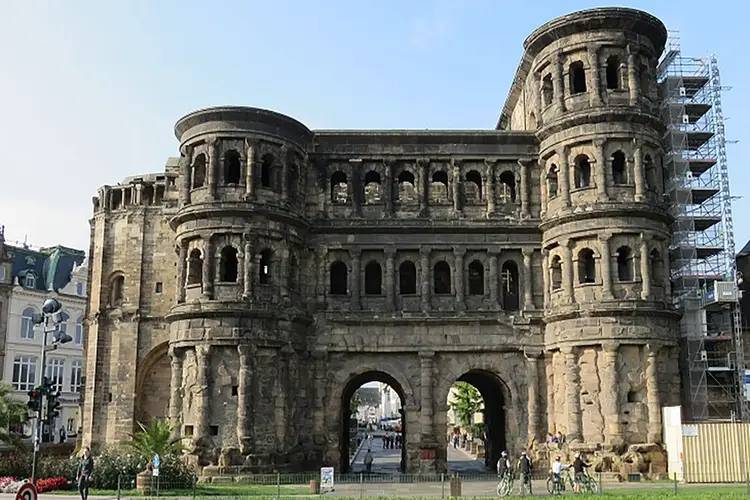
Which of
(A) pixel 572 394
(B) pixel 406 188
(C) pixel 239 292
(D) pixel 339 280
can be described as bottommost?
(A) pixel 572 394

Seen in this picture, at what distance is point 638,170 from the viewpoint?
35500 mm

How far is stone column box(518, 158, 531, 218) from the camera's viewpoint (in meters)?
38.2

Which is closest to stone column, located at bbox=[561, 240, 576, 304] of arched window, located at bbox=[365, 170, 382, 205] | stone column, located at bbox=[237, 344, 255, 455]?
arched window, located at bbox=[365, 170, 382, 205]

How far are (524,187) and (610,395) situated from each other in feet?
35.7

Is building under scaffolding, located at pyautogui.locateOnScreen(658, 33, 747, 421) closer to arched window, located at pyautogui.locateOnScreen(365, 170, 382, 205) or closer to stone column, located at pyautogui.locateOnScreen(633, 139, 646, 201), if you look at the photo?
stone column, located at pyautogui.locateOnScreen(633, 139, 646, 201)

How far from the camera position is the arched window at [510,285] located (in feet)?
128

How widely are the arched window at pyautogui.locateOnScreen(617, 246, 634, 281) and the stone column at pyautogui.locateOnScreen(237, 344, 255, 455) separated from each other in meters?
17.0

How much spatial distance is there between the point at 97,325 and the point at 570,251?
Result: 2559 cm

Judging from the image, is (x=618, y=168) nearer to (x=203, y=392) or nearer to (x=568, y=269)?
(x=568, y=269)

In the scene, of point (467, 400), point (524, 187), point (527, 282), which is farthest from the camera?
point (467, 400)

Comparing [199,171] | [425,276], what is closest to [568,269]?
[425,276]

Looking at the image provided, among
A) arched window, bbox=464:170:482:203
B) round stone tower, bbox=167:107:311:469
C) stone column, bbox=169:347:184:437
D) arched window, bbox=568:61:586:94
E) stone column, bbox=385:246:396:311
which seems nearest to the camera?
round stone tower, bbox=167:107:311:469

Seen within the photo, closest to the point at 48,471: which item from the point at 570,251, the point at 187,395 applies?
the point at 187,395

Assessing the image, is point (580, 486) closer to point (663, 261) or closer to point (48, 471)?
point (663, 261)
